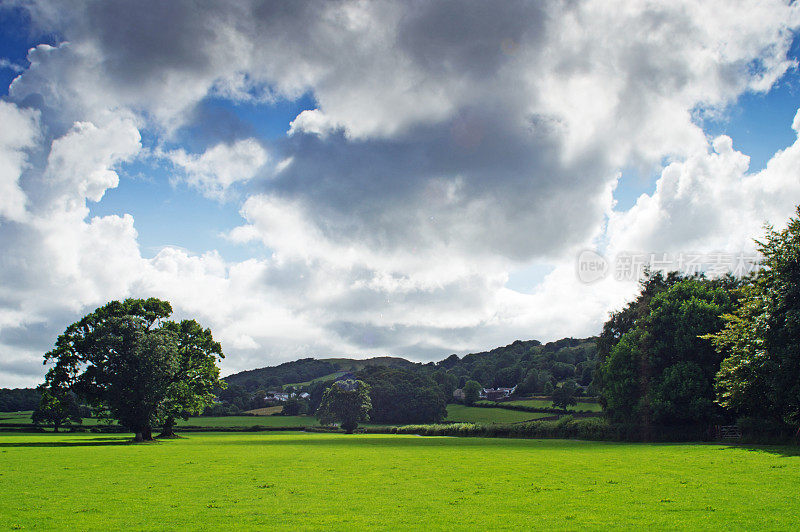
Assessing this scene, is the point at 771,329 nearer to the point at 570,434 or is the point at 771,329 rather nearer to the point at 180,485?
the point at 570,434

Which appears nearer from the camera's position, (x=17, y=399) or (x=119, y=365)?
(x=119, y=365)

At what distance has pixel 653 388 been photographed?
55406mm

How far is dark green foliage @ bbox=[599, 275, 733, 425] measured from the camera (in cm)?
5262

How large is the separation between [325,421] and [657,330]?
78.5 metres

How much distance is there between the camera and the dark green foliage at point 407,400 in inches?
5463

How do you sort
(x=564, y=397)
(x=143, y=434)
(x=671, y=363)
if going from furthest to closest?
(x=564, y=397)
(x=143, y=434)
(x=671, y=363)

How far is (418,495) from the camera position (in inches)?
813

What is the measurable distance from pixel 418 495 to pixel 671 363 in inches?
1866

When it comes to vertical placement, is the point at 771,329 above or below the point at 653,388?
above

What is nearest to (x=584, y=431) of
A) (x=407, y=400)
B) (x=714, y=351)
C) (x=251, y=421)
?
(x=714, y=351)

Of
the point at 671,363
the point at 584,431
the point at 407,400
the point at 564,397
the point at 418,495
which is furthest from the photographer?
the point at 407,400

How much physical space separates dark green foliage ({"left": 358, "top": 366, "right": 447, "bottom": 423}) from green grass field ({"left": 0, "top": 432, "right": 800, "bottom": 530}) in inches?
4269

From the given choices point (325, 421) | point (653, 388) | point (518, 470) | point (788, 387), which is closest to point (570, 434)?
point (653, 388)

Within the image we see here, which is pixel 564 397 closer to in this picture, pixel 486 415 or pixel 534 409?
pixel 534 409
